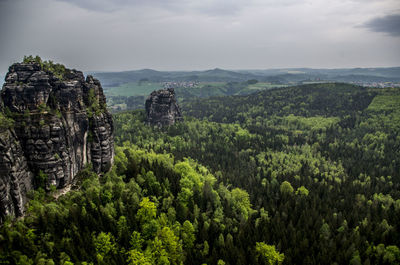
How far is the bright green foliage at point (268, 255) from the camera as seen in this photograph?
64.8 meters

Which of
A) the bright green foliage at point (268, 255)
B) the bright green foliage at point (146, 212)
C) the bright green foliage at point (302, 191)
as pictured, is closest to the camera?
the bright green foliage at point (268, 255)

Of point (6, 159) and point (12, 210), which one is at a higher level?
point (6, 159)

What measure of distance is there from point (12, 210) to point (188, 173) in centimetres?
5769

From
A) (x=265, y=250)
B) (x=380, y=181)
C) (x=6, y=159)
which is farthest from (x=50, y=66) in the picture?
(x=380, y=181)

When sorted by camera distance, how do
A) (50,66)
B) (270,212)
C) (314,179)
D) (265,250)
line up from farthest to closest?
(314,179)
(270,212)
(50,66)
(265,250)

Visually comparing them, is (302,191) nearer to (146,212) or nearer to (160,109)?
(146,212)

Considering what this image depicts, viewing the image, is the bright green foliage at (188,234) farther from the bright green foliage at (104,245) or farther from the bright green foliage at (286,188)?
the bright green foliage at (286,188)

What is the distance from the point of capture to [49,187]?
67875 millimetres

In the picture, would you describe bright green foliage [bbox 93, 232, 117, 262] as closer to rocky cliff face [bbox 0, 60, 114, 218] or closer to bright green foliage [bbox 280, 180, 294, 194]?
rocky cliff face [bbox 0, 60, 114, 218]

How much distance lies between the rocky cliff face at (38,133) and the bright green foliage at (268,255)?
57.5m

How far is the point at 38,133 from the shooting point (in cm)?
6525

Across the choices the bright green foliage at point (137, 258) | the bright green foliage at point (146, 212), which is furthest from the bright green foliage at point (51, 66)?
the bright green foliage at point (137, 258)

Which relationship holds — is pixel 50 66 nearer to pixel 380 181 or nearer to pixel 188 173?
pixel 188 173

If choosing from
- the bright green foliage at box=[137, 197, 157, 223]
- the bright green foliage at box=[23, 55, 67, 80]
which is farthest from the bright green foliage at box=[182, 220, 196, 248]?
the bright green foliage at box=[23, 55, 67, 80]
